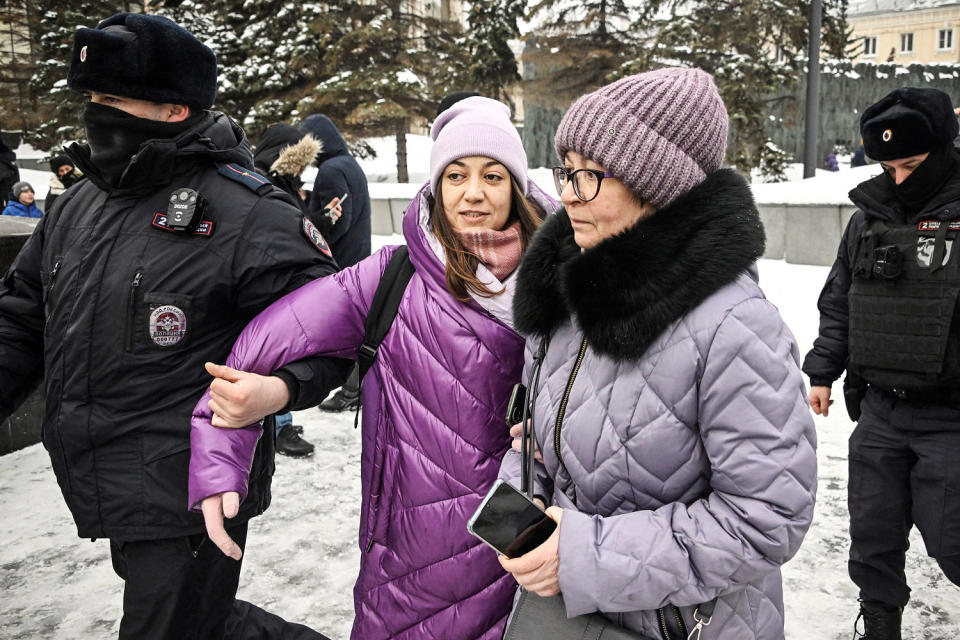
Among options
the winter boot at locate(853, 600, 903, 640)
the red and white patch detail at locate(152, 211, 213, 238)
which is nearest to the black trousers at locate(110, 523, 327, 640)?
the red and white patch detail at locate(152, 211, 213, 238)

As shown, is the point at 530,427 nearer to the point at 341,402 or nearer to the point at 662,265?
the point at 662,265

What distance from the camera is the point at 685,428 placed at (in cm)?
140

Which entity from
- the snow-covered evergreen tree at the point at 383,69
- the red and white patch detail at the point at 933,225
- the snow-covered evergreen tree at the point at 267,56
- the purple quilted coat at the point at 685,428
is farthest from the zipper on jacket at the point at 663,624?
the snow-covered evergreen tree at the point at 267,56

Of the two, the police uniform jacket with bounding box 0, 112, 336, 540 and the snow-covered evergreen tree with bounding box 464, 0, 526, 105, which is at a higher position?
the snow-covered evergreen tree with bounding box 464, 0, 526, 105

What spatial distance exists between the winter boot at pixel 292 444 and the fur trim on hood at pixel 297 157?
1958 millimetres

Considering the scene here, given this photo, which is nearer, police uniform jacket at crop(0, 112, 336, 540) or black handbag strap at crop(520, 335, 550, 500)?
black handbag strap at crop(520, 335, 550, 500)

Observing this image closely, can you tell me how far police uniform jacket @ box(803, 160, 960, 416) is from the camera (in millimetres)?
2797

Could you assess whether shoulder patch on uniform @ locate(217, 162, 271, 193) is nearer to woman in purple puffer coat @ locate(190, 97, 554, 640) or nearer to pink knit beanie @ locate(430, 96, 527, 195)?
woman in purple puffer coat @ locate(190, 97, 554, 640)

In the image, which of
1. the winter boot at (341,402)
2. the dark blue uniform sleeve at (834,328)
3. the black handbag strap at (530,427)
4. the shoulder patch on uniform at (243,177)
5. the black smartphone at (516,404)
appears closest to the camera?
the black handbag strap at (530,427)

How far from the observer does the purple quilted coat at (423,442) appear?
1.91 m

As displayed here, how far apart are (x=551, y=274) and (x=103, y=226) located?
1284 mm

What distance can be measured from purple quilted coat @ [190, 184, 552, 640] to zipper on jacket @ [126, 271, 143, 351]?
28cm

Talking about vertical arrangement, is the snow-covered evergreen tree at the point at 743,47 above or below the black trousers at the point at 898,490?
above

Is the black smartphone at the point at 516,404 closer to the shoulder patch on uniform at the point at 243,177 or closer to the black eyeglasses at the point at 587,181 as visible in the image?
the black eyeglasses at the point at 587,181
